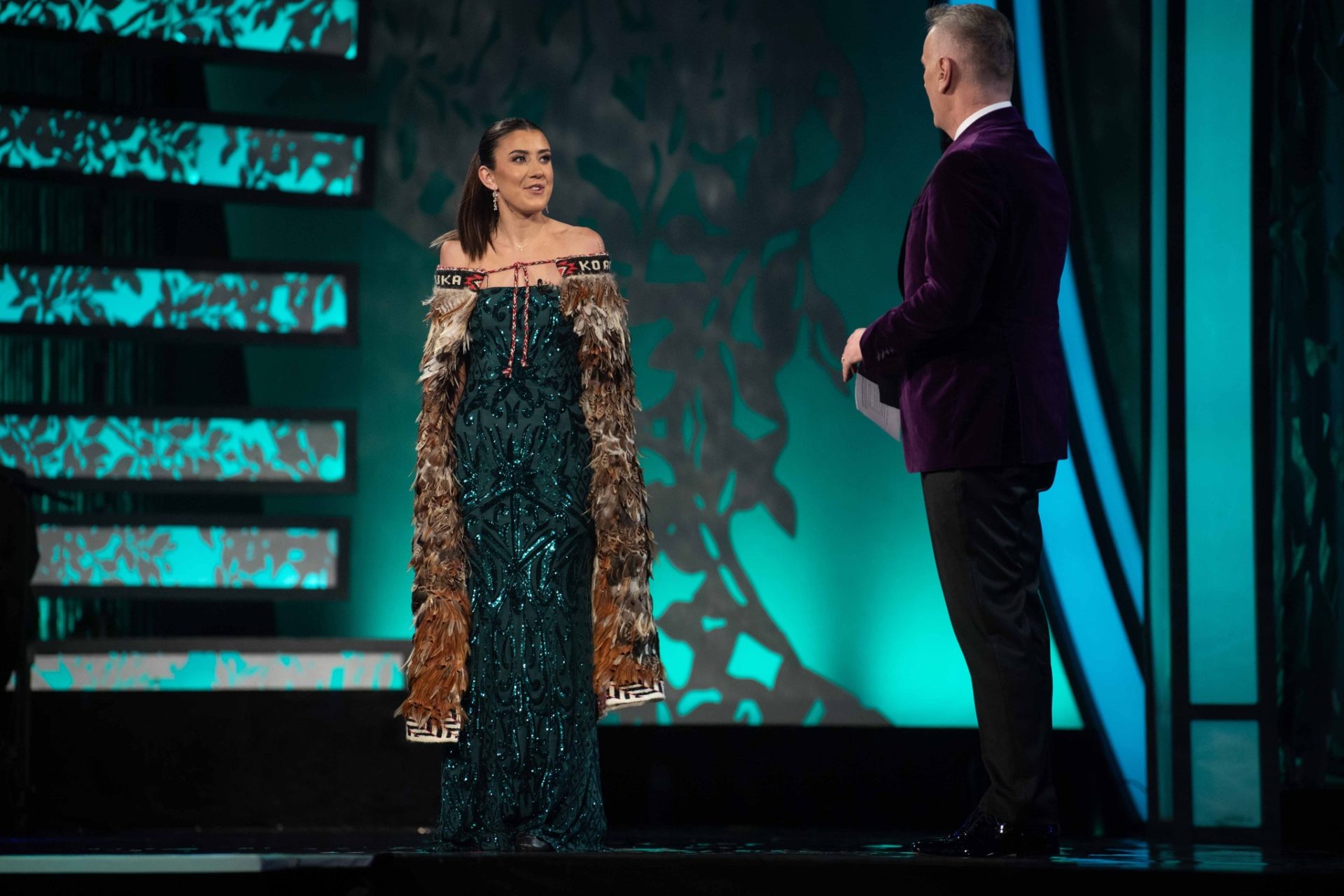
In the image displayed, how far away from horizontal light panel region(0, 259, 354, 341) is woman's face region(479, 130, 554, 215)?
1.44 metres

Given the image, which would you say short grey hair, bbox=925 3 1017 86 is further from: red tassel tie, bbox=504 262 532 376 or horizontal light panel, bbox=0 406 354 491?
horizontal light panel, bbox=0 406 354 491

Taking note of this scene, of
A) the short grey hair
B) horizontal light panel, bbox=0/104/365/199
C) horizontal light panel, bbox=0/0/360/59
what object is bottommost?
the short grey hair

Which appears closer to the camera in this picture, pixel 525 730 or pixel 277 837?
pixel 525 730

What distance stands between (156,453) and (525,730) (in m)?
1.88

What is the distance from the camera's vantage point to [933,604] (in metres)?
4.08

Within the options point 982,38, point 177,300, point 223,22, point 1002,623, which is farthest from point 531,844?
point 223,22

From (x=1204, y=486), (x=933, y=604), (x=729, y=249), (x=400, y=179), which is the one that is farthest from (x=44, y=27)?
(x=1204, y=486)

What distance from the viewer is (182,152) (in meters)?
4.07

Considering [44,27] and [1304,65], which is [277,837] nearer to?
[44,27]

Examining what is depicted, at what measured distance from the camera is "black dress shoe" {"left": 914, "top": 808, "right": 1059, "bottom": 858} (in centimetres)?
224

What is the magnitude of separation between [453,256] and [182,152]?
1663 millimetres

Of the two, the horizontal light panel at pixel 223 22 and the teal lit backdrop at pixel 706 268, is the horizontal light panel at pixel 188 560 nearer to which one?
the teal lit backdrop at pixel 706 268

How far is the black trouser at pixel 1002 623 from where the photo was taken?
7.43 ft

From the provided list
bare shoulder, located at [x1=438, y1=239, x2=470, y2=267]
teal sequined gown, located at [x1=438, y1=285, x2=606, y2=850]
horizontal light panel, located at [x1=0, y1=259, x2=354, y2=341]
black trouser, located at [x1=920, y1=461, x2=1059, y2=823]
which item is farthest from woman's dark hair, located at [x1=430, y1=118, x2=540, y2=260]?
horizontal light panel, located at [x1=0, y1=259, x2=354, y2=341]
